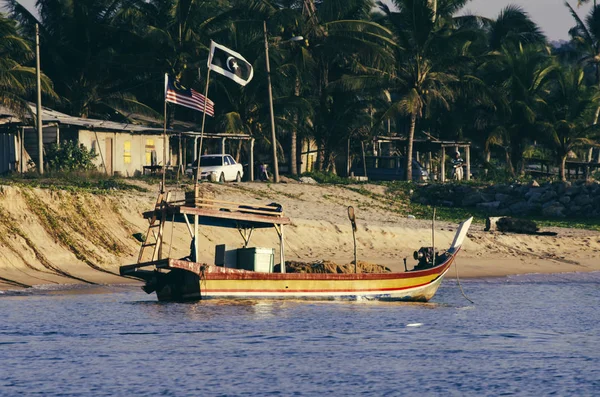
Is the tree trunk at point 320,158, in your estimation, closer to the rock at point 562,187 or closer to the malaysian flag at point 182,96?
the rock at point 562,187

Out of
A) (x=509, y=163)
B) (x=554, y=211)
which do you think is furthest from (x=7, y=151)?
(x=509, y=163)

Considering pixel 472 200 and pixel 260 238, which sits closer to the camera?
pixel 260 238


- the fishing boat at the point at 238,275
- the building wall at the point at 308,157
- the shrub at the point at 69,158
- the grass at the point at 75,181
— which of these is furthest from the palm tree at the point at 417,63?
the fishing boat at the point at 238,275

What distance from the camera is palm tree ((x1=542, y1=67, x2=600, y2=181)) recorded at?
60.7 metres

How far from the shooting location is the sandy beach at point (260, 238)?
31630mm

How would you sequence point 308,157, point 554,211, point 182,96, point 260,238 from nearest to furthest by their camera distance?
1. point 182,96
2. point 260,238
3. point 554,211
4. point 308,157

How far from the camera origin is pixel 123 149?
5303cm

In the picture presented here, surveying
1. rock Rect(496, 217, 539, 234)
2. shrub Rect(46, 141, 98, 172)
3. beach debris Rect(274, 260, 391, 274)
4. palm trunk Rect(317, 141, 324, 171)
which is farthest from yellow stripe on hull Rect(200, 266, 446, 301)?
palm trunk Rect(317, 141, 324, 171)

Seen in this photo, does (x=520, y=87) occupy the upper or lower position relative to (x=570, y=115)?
upper

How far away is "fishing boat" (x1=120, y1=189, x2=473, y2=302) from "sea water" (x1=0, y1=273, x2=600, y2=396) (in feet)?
1.60

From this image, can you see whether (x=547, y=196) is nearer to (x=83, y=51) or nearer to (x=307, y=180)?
(x=307, y=180)

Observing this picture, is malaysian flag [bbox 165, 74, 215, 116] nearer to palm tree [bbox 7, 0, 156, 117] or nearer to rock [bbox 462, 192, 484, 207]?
rock [bbox 462, 192, 484, 207]

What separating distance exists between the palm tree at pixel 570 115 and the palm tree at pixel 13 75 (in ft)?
94.1

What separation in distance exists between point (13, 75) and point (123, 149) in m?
7.85
